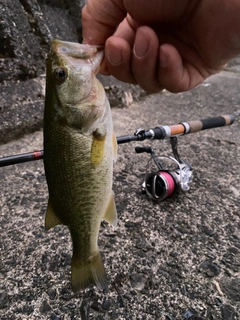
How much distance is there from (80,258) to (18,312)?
397 mm

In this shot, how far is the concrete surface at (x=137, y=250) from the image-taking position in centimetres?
153

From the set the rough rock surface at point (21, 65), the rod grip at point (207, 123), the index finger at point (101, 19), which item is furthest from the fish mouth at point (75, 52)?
the rough rock surface at point (21, 65)

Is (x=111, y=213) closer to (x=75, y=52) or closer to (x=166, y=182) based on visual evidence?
(x=75, y=52)

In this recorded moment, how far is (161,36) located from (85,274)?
1.10 metres

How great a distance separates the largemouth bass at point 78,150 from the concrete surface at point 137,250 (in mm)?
287

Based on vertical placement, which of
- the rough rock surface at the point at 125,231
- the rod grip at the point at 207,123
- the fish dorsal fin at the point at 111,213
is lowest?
the rough rock surface at the point at 125,231

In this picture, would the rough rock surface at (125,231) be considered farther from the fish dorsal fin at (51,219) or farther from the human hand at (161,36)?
the human hand at (161,36)

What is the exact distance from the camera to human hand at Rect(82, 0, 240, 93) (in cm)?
140

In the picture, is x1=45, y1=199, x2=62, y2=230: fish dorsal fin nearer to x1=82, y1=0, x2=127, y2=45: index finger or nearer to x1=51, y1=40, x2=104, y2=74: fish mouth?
x1=51, y1=40, x2=104, y2=74: fish mouth

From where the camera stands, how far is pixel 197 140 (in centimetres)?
302

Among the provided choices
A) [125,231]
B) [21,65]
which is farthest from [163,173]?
[21,65]

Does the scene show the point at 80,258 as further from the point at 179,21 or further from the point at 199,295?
the point at 179,21

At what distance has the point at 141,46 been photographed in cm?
142

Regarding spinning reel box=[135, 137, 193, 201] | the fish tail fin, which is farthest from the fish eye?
spinning reel box=[135, 137, 193, 201]
